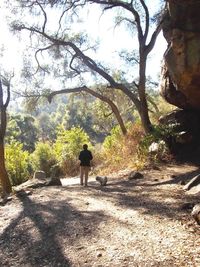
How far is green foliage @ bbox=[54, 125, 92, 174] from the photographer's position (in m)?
Result: 20.9

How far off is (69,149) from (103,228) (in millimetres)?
15250

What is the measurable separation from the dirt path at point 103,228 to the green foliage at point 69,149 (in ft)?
35.0

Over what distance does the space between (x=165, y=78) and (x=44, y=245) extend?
375 inches

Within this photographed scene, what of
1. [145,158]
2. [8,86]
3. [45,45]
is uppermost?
[45,45]

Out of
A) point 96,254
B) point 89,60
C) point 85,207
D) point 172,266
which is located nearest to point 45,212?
point 85,207

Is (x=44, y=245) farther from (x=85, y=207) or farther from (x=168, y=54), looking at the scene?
(x=168, y=54)

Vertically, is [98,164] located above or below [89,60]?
below

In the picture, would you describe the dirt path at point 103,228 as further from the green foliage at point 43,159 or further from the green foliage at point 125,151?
the green foliage at point 43,159

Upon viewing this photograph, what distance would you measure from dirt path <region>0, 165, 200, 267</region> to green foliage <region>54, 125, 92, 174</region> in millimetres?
10660

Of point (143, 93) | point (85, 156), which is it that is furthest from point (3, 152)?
point (143, 93)

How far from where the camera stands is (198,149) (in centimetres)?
1346

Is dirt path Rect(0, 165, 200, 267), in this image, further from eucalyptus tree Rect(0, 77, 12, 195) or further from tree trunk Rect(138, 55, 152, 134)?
tree trunk Rect(138, 55, 152, 134)

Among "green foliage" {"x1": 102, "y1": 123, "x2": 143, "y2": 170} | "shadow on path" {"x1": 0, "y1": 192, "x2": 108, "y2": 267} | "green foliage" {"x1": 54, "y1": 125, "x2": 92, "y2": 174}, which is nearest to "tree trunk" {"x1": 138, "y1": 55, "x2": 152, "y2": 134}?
"green foliage" {"x1": 102, "y1": 123, "x2": 143, "y2": 170}

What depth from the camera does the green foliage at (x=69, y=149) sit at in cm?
2089
